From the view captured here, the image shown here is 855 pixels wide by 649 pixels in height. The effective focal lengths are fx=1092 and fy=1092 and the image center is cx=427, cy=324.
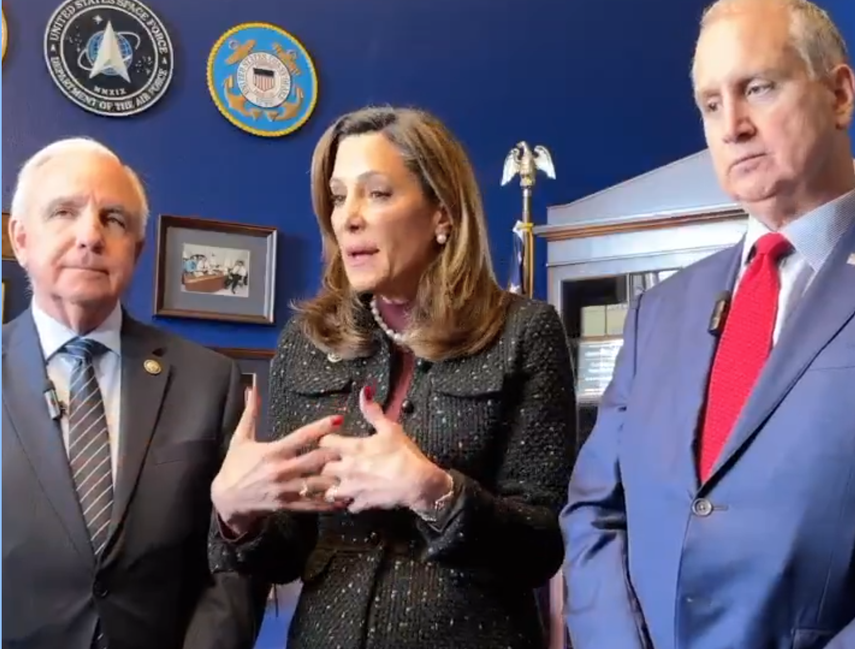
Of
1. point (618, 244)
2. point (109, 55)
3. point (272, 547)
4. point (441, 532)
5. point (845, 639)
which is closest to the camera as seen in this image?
point (845, 639)

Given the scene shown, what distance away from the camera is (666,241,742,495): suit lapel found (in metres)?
0.94

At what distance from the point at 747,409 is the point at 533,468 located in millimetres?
310

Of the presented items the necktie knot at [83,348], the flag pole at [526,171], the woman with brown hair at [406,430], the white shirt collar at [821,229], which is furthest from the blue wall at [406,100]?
the white shirt collar at [821,229]

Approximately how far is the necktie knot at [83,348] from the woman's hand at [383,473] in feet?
1.25

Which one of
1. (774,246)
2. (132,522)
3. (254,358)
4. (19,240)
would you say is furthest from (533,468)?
(254,358)

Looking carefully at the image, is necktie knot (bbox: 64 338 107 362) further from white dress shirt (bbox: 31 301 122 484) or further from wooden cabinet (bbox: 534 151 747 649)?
wooden cabinet (bbox: 534 151 747 649)

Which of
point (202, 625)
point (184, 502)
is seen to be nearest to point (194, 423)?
point (184, 502)

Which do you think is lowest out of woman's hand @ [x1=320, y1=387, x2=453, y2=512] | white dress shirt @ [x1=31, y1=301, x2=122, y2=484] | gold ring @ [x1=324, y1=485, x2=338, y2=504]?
gold ring @ [x1=324, y1=485, x2=338, y2=504]

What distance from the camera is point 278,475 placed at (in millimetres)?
1072

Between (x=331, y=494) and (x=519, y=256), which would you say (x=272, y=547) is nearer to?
(x=331, y=494)

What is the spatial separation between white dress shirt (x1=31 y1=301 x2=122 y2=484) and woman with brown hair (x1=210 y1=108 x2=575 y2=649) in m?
0.19

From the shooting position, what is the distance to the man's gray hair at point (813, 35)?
98cm

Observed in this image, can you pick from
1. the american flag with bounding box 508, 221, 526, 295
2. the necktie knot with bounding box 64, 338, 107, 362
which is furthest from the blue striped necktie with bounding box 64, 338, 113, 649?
the american flag with bounding box 508, 221, 526, 295

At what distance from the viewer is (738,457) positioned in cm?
90
